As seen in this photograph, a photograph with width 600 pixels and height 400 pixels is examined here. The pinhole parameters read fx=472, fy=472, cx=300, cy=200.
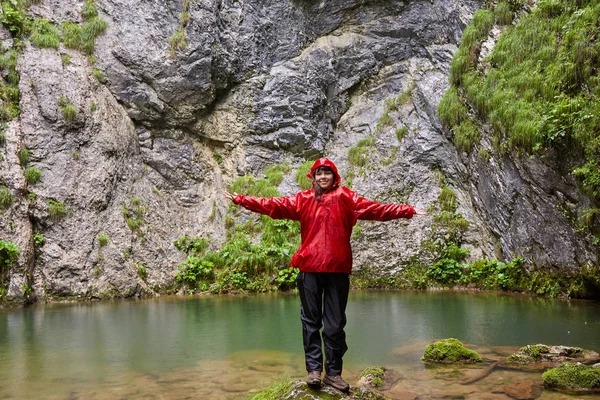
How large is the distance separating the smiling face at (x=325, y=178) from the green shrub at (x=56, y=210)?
11278 millimetres

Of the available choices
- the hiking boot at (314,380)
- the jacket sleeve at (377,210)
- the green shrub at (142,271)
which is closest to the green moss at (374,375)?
the hiking boot at (314,380)

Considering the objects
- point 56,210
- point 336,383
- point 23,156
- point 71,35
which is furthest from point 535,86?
point 71,35

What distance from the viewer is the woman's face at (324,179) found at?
365 cm

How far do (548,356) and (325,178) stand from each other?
3.44 metres

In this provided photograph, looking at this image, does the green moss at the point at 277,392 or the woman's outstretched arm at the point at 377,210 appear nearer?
the green moss at the point at 277,392

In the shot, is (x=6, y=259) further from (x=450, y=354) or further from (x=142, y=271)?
(x=450, y=354)

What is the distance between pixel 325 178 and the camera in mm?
3646

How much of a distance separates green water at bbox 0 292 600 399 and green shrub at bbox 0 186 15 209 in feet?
9.91

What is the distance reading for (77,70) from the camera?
50.0 ft

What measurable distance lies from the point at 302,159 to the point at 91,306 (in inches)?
388

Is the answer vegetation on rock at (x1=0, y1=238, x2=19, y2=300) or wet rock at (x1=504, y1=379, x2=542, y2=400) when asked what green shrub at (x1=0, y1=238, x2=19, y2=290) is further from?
wet rock at (x1=504, y1=379, x2=542, y2=400)

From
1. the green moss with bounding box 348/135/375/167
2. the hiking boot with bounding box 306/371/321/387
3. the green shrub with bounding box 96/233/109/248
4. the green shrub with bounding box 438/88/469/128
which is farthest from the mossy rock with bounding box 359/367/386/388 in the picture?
the green moss with bounding box 348/135/375/167

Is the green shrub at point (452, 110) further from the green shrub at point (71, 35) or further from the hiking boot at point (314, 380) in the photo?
the green shrub at point (71, 35)

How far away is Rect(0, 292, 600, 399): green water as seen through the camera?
445cm
